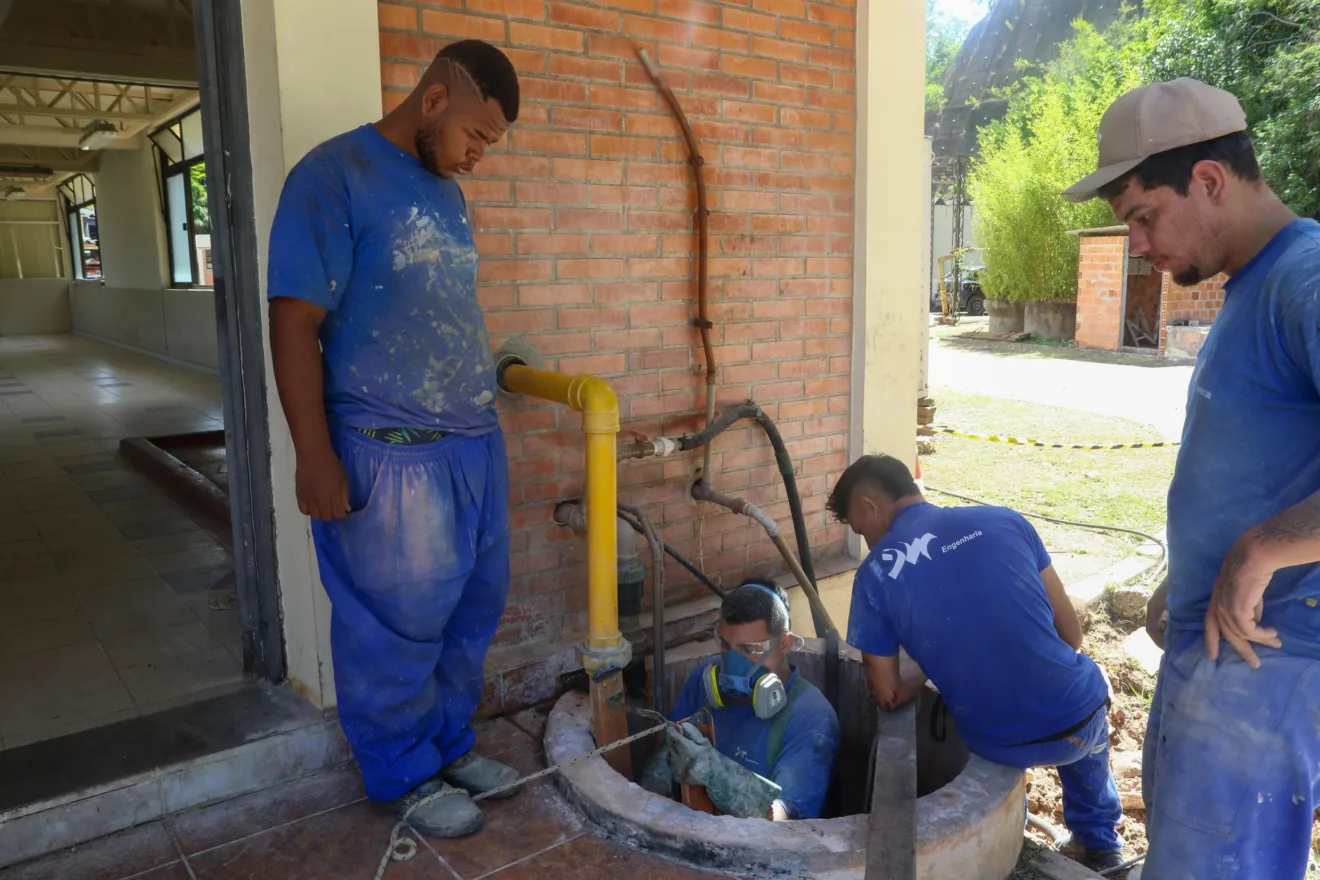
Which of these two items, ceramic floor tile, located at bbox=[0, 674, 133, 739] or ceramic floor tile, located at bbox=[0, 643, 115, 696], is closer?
ceramic floor tile, located at bbox=[0, 674, 133, 739]

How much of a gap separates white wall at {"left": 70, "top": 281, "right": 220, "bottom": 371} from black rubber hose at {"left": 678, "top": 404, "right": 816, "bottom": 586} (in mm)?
7993

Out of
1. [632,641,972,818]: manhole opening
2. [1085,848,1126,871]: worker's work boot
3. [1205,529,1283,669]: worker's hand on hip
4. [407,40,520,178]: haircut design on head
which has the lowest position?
[1085,848,1126,871]: worker's work boot

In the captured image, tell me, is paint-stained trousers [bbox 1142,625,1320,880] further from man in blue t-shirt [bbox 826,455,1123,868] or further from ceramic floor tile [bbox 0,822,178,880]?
ceramic floor tile [bbox 0,822,178,880]

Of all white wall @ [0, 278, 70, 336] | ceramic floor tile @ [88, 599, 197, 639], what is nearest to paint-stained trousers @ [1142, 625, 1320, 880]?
ceramic floor tile @ [88, 599, 197, 639]

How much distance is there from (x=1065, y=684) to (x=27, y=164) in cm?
2287

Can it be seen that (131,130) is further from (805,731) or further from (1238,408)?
(1238,408)

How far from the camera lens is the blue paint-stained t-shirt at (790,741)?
3.04 metres

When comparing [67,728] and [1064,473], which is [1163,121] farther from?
[1064,473]

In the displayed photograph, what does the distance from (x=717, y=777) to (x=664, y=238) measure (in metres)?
2.00

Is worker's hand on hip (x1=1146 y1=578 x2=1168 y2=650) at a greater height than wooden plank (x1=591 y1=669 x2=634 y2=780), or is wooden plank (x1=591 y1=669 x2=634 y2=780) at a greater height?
worker's hand on hip (x1=1146 y1=578 x2=1168 y2=650)

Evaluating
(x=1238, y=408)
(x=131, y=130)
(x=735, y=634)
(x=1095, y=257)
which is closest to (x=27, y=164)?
(x=131, y=130)

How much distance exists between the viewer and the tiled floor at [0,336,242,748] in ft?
10.2

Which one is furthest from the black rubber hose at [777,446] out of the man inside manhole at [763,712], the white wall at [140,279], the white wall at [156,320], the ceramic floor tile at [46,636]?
the white wall at [140,279]

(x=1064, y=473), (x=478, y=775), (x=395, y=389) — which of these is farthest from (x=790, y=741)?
(x=1064, y=473)
